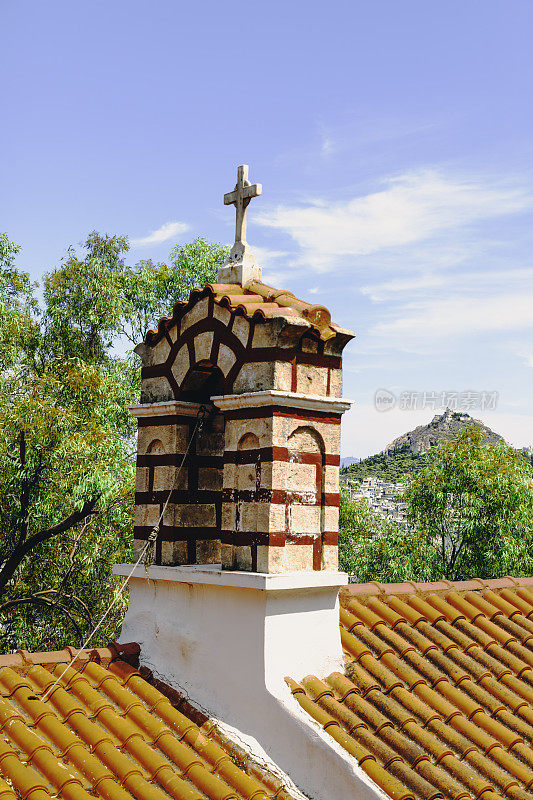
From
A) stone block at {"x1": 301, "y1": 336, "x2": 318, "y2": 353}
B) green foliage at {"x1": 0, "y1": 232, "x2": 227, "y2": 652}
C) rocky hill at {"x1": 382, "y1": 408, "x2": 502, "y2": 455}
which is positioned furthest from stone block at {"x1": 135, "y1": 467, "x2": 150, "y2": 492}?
rocky hill at {"x1": 382, "y1": 408, "x2": 502, "y2": 455}

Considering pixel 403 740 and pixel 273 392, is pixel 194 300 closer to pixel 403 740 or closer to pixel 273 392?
pixel 273 392

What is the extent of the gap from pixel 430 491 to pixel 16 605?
9.01 meters

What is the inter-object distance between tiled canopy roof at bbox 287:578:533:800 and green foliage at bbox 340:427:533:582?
36.6ft

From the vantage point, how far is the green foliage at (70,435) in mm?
12984

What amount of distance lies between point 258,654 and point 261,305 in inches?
86.7

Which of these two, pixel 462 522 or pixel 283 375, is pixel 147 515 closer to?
pixel 283 375

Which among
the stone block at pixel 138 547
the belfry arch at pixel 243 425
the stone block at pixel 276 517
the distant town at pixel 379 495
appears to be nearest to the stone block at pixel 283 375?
the belfry arch at pixel 243 425

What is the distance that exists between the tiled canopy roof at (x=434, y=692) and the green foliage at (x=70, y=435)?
7340 mm

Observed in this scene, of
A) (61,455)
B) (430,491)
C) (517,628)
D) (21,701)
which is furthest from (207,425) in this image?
(430,491)

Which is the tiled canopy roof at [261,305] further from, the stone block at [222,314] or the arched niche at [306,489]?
the arched niche at [306,489]

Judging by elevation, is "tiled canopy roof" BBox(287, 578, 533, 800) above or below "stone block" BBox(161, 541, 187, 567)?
below

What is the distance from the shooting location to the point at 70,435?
12984 millimetres

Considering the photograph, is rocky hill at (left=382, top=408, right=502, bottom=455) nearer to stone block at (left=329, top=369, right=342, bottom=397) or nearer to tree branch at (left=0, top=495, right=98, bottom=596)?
tree branch at (left=0, top=495, right=98, bottom=596)

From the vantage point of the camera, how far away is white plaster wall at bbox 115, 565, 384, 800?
4539 millimetres
